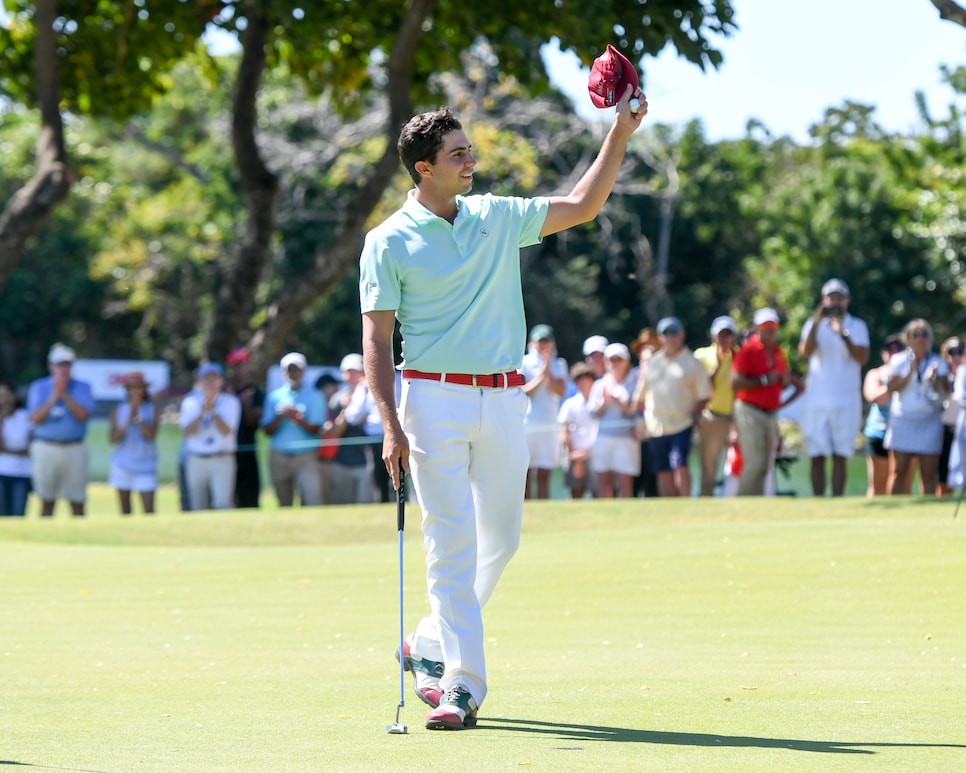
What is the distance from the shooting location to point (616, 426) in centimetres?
1620

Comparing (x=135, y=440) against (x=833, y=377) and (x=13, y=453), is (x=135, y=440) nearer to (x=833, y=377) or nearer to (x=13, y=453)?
(x=13, y=453)

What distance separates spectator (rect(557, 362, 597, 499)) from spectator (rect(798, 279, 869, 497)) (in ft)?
7.20

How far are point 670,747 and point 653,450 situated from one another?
36.4ft

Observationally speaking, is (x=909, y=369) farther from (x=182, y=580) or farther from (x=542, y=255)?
(x=542, y=255)

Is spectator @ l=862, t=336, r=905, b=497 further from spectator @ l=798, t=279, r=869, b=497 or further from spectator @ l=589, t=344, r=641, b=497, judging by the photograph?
spectator @ l=589, t=344, r=641, b=497

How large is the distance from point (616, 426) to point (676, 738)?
10973 millimetres

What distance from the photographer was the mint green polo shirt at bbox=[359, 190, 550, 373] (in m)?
5.80

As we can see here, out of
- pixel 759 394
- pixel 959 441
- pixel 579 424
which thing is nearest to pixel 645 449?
pixel 579 424

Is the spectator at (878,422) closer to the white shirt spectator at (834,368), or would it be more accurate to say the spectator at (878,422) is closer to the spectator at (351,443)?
the white shirt spectator at (834,368)

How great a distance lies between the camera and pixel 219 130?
171 feet

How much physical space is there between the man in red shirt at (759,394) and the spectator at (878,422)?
2.68 feet

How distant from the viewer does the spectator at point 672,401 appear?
15.6m

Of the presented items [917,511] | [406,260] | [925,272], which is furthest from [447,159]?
[925,272]

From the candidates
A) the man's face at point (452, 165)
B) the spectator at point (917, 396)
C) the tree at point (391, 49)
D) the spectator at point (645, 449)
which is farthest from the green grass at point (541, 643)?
the tree at point (391, 49)
